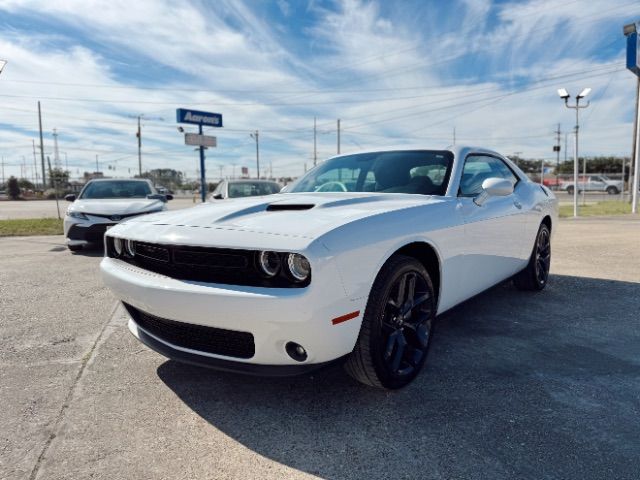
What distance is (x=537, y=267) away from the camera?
4562mm

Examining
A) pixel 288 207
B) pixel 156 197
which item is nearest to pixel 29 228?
pixel 156 197

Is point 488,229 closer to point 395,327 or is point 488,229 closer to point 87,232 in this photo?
point 395,327

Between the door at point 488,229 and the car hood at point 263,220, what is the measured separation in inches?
16.0

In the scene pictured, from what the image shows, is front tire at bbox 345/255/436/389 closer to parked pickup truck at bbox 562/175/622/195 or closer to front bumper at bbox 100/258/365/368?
front bumper at bbox 100/258/365/368

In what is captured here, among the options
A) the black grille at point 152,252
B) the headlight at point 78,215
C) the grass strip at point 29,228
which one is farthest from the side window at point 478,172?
the grass strip at point 29,228

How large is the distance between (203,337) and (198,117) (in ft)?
69.3

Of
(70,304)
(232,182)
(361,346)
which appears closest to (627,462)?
(361,346)

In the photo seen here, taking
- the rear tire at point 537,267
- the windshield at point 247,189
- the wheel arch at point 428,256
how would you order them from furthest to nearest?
the windshield at point 247,189
the rear tire at point 537,267
the wheel arch at point 428,256

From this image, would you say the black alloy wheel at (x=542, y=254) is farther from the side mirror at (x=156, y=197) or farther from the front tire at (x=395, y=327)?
the side mirror at (x=156, y=197)

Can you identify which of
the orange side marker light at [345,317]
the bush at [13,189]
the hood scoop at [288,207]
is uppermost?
the bush at [13,189]

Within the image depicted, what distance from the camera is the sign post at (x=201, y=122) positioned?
20828 mm

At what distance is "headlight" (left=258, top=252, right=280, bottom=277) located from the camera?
205cm

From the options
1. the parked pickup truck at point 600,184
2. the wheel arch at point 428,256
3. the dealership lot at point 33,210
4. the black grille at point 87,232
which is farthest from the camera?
the parked pickup truck at point 600,184

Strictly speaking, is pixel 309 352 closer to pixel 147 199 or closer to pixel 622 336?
pixel 622 336
